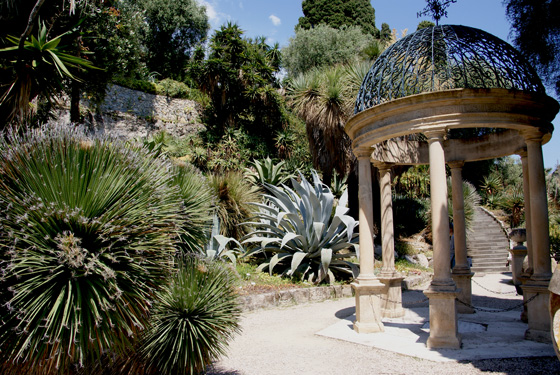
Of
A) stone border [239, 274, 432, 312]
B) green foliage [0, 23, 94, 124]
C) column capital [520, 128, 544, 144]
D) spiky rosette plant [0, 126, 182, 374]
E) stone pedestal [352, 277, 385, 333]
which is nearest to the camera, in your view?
spiky rosette plant [0, 126, 182, 374]

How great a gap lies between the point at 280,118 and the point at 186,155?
542 cm

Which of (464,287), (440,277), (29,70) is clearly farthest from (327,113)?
(29,70)

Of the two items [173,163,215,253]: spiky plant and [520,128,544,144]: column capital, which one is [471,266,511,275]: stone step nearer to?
[520,128,544,144]: column capital

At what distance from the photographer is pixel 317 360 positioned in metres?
5.07

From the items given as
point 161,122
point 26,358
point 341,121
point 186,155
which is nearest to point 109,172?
point 26,358

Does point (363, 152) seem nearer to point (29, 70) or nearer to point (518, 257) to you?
point (29, 70)

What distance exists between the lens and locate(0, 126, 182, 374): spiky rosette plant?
2.60 meters

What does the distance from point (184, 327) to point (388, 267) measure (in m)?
5.34

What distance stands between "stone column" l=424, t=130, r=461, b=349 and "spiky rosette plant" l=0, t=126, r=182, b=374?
155 inches

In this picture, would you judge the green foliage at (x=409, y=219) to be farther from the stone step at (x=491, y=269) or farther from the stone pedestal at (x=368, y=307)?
the stone pedestal at (x=368, y=307)

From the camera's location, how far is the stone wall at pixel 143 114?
22.7 meters

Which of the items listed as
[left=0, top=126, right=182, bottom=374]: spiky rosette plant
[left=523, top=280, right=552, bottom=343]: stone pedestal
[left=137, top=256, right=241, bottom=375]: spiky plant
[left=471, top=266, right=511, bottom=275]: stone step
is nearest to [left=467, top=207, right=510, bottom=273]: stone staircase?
[left=471, top=266, right=511, bottom=275]: stone step

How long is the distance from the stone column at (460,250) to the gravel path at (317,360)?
2.99 metres

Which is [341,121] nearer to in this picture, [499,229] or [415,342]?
[415,342]
